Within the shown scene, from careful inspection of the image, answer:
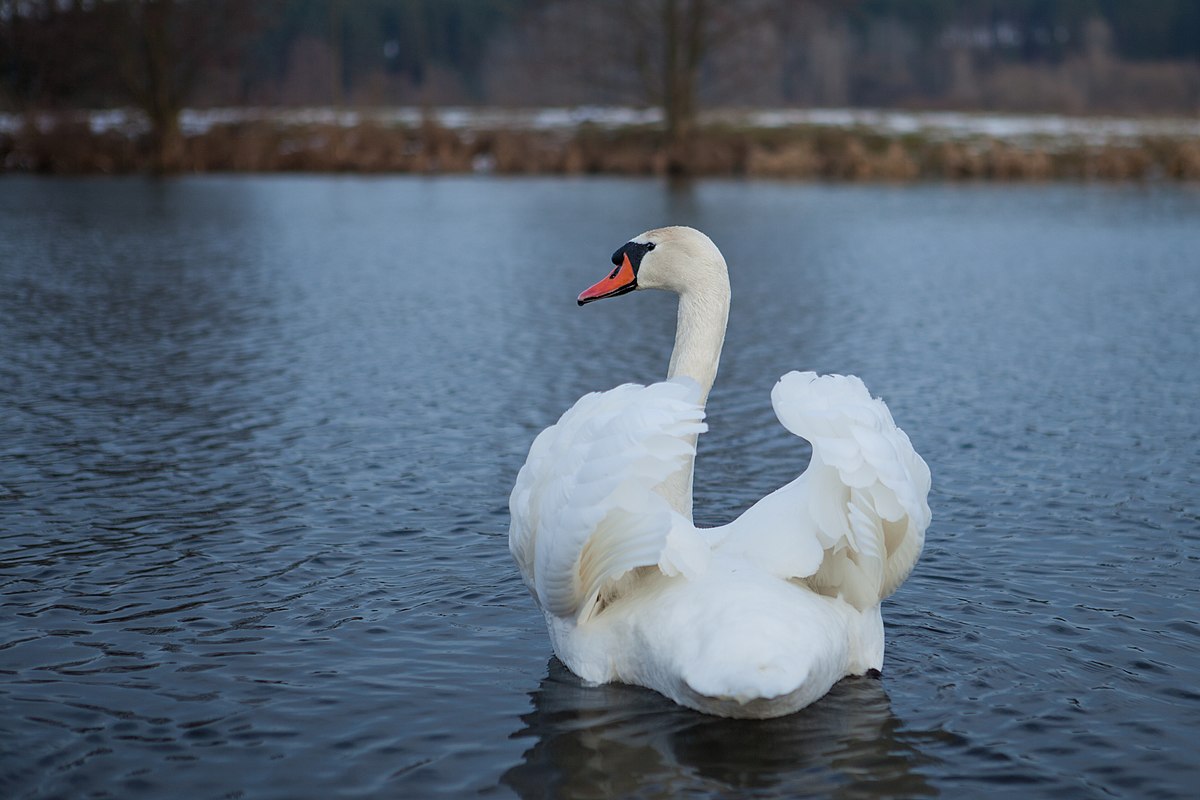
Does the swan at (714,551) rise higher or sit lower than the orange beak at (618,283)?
lower

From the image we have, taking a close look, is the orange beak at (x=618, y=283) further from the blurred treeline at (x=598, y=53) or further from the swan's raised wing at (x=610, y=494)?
the blurred treeline at (x=598, y=53)

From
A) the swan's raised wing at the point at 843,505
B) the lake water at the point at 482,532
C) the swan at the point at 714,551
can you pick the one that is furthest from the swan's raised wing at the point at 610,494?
the lake water at the point at 482,532

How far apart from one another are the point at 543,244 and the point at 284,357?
920 cm

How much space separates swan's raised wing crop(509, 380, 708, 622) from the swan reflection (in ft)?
1.28

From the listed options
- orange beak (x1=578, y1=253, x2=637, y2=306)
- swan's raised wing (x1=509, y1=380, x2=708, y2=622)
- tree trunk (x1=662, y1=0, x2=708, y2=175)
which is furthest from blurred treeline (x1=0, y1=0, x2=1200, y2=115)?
swan's raised wing (x1=509, y1=380, x2=708, y2=622)

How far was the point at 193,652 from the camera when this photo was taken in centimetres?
522

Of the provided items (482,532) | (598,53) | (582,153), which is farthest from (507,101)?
(482,532)

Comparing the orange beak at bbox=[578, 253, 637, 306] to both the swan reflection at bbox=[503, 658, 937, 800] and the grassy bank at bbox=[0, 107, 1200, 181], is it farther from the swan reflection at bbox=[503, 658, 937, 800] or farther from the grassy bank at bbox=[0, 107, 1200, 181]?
the grassy bank at bbox=[0, 107, 1200, 181]

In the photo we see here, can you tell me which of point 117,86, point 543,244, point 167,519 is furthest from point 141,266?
point 117,86

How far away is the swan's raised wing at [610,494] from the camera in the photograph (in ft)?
13.9

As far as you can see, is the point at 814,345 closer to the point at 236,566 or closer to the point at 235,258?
the point at 236,566

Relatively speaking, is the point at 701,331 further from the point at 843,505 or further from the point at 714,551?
the point at 843,505

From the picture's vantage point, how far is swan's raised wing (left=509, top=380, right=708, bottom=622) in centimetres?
425

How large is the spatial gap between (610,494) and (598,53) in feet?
120
